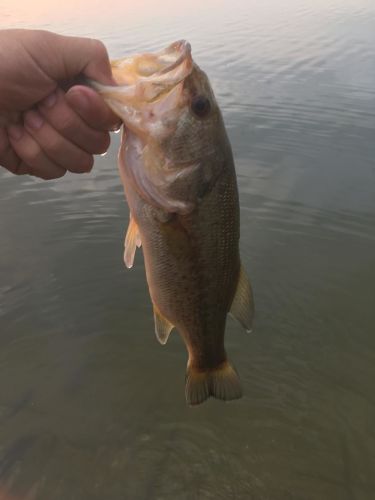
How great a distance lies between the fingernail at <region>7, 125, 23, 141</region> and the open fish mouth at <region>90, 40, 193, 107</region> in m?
0.50

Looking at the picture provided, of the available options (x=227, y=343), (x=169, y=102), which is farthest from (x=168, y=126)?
(x=227, y=343)

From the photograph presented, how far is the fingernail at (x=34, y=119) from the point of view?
2119 millimetres

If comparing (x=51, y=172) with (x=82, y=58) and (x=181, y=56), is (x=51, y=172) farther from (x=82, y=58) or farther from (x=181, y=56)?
(x=181, y=56)

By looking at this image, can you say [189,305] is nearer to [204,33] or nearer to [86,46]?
[86,46]

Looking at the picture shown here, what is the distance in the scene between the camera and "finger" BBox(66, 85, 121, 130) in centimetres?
190

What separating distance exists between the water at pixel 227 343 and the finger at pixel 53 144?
2.62 metres

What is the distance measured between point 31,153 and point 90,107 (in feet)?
1.49

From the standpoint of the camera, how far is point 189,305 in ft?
7.64

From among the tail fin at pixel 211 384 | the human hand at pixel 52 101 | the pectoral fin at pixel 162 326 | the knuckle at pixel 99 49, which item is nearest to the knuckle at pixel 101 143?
the human hand at pixel 52 101

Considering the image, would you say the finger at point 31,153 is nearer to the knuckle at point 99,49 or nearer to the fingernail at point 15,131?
the fingernail at point 15,131

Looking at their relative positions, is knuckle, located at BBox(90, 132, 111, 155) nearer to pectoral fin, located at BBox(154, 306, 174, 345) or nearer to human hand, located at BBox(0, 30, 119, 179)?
human hand, located at BBox(0, 30, 119, 179)

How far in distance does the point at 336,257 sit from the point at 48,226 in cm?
390

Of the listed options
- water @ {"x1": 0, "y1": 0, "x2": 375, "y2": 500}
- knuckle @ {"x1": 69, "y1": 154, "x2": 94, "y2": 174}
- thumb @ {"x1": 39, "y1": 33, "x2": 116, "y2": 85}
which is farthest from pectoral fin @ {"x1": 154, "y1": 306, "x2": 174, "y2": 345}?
water @ {"x1": 0, "y1": 0, "x2": 375, "y2": 500}

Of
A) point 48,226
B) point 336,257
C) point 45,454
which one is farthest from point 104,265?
point 336,257
